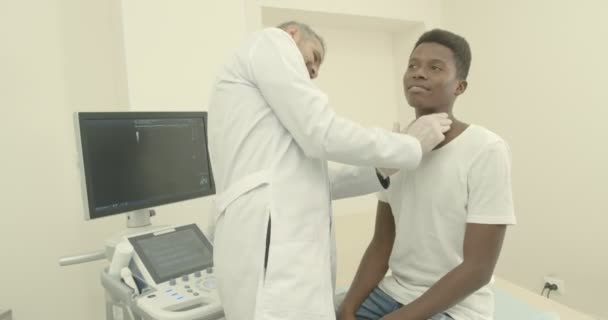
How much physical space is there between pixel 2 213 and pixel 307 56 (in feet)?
5.13

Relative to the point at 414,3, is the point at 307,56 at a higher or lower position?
lower

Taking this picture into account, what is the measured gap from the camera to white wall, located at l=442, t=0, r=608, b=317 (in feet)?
7.16

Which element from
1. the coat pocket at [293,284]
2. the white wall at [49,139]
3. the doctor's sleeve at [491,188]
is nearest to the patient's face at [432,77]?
the doctor's sleeve at [491,188]

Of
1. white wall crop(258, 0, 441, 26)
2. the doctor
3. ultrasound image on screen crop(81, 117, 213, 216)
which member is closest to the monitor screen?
ultrasound image on screen crop(81, 117, 213, 216)

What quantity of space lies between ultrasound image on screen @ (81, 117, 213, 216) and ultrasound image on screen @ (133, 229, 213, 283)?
0.13m

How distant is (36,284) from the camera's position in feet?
6.23

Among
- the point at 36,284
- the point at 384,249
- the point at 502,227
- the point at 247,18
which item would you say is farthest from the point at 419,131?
the point at 36,284

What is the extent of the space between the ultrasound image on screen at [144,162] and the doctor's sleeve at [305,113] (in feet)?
1.85

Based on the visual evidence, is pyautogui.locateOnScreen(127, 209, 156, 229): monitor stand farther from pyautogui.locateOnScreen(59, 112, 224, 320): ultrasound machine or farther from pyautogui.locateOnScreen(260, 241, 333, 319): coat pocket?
pyautogui.locateOnScreen(260, 241, 333, 319): coat pocket

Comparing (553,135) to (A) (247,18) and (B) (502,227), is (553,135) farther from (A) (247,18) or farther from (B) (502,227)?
(A) (247,18)

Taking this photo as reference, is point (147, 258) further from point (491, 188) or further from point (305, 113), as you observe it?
point (491, 188)

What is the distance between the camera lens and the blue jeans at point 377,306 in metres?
1.24

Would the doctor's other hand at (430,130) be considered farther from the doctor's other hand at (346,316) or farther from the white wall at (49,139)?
the white wall at (49,139)

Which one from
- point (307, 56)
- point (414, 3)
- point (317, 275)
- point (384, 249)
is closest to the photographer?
point (317, 275)
